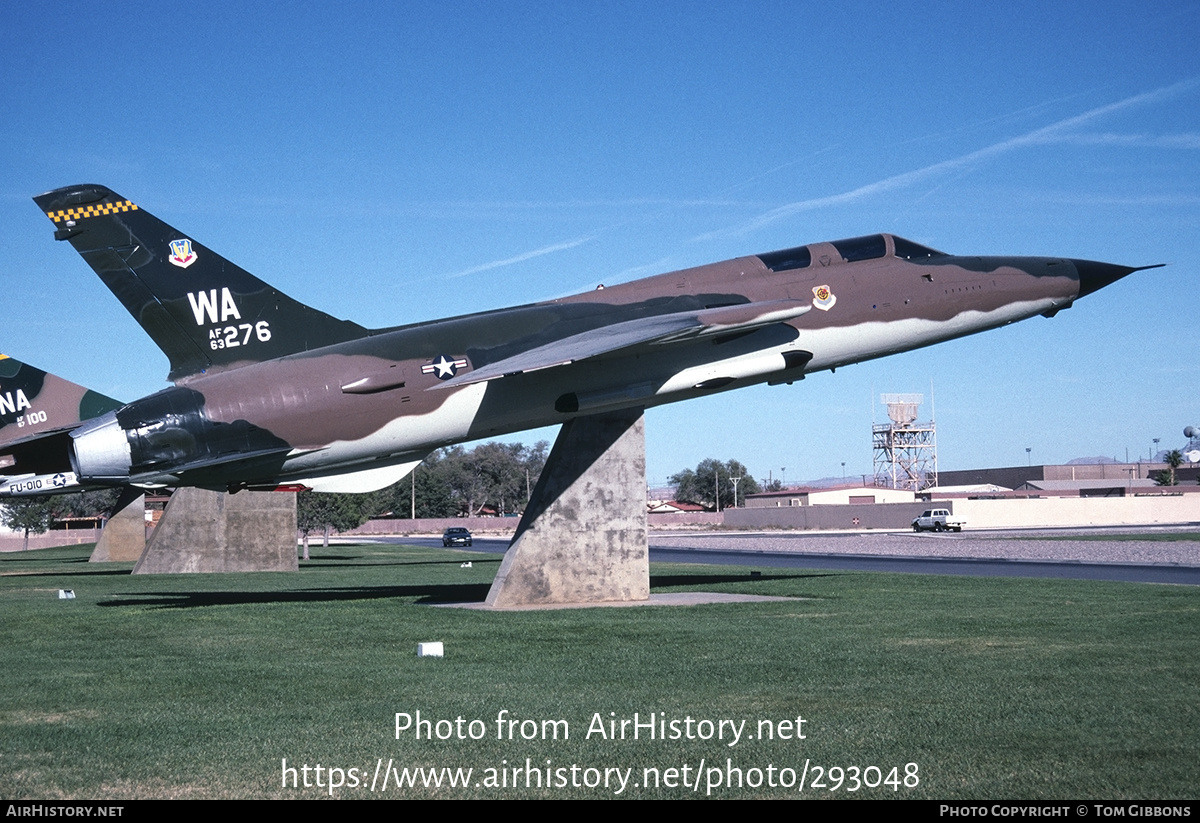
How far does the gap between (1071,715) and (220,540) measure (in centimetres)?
3586

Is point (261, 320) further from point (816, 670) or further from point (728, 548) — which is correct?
point (728, 548)

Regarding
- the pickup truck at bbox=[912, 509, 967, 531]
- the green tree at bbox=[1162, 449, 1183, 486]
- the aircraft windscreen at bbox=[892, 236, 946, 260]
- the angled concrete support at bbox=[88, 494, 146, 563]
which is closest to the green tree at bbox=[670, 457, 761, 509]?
the green tree at bbox=[1162, 449, 1183, 486]

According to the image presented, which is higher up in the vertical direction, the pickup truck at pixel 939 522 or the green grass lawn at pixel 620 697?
the green grass lawn at pixel 620 697

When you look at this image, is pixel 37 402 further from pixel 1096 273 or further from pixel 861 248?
pixel 1096 273

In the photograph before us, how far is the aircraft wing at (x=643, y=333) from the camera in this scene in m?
17.3

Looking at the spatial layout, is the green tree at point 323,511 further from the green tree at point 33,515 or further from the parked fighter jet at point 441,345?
the parked fighter jet at point 441,345

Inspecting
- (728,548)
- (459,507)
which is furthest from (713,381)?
(459,507)

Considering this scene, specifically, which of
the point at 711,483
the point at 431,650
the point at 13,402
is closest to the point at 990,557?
the point at 431,650

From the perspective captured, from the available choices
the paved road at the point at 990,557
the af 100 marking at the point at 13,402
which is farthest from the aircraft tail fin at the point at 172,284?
the paved road at the point at 990,557

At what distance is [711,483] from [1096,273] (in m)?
143

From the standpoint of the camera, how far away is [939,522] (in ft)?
245

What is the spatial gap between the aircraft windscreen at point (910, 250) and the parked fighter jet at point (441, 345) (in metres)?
0.03

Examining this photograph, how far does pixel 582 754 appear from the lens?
8477 millimetres

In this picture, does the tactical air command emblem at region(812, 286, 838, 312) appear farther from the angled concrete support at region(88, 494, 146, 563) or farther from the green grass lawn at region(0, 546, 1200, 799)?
the angled concrete support at region(88, 494, 146, 563)
